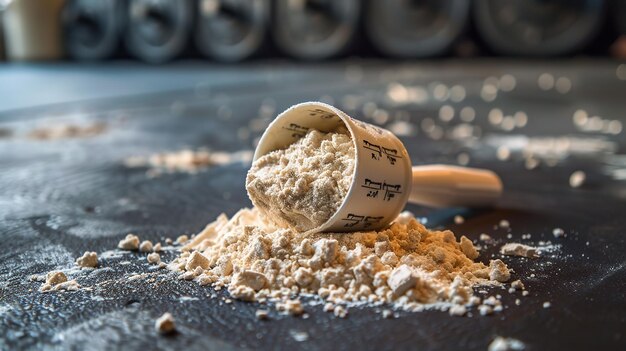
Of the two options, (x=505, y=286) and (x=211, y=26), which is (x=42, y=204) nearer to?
(x=505, y=286)

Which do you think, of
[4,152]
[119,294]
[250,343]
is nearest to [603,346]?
[250,343]

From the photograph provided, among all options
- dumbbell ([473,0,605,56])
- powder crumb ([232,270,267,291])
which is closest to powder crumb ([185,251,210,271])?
powder crumb ([232,270,267,291])

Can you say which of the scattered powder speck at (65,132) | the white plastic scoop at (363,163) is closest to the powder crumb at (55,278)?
the white plastic scoop at (363,163)

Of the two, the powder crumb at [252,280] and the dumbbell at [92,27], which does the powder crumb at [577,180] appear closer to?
the powder crumb at [252,280]

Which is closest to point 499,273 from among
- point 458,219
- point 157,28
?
point 458,219

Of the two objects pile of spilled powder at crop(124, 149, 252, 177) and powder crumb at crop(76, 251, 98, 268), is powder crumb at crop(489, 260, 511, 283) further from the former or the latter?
pile of spilled powder at crop(124, 149, 252, 177)

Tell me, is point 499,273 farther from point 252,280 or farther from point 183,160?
point 183,160

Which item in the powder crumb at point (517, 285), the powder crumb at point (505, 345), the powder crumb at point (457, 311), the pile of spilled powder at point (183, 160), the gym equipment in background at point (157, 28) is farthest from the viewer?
the gym equipment in background at point (157, 28)
